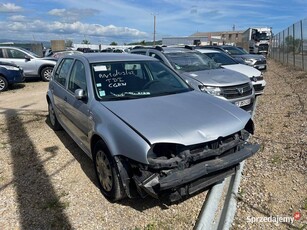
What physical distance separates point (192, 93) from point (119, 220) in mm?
2036

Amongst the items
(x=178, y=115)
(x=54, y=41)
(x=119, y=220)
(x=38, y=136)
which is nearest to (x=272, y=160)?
(x=178, y=115)

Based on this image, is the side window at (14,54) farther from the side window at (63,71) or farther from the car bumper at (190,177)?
the car bumper at (190,177)

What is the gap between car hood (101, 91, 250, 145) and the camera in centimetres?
293

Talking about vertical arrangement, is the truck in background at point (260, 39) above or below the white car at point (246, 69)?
above

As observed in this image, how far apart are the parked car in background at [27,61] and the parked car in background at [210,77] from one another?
26.4 feet

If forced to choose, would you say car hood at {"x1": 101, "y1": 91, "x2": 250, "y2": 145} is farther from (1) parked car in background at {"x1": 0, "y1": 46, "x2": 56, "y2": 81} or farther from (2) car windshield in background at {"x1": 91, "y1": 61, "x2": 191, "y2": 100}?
(1) parked car in background at {"x1": 0, "y1": 46, "x2": 56, "y2": 81}

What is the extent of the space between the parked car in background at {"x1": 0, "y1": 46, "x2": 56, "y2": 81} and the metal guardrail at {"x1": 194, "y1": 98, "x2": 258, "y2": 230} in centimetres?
1227

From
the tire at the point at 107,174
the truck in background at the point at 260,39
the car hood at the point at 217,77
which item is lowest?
the tire at the point at 107,174

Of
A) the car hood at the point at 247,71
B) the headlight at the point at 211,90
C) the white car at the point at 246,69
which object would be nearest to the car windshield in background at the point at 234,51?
the white car at the point at 246,69

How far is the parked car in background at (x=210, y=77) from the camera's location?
20.1 ft

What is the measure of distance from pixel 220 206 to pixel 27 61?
42.9ft

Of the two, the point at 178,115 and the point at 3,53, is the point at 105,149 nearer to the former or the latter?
the point at 178,115

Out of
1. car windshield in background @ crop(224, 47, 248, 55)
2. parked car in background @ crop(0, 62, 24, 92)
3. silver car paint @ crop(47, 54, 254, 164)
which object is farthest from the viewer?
car windshield in background @ crop(224, 47, 248, 55)

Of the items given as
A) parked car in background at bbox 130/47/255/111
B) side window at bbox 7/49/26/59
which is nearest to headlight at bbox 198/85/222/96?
parked car in background at bbox 130/47/255/111
